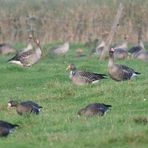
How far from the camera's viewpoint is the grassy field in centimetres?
1049

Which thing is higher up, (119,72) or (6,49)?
(119,72)

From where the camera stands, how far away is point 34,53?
25.3 meters

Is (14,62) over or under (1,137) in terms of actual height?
under

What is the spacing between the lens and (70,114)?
13562 mm

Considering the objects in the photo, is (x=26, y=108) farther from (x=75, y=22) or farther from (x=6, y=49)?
(x=75, y=22)

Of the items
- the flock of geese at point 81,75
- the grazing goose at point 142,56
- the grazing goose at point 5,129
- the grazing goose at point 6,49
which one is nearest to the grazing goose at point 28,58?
the flock of geese at point 81,75

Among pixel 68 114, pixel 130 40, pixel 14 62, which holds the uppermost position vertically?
pixel 68 114

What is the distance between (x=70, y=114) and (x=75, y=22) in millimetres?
24158

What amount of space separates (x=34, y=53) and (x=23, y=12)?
44.8 ft

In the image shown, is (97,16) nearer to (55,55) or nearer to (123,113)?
(55,55)

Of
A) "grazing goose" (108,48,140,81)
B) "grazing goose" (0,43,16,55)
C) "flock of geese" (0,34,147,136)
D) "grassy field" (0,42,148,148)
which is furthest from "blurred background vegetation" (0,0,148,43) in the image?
"grazing goose" (108,48,140,81)

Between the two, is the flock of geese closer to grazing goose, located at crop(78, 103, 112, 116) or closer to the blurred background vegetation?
grazing goose, located at crop(78, 103, 112, 116)

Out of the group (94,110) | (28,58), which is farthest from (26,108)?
(28,58)

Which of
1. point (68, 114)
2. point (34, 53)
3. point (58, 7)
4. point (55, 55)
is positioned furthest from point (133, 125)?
point (58, 7)
